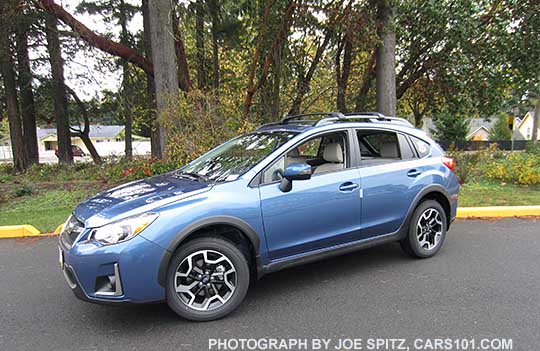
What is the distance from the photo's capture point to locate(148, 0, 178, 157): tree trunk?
8.80 meters

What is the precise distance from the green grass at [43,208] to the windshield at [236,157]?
3.52m

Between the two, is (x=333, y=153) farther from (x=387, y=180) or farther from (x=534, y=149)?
(x=534, y=149)

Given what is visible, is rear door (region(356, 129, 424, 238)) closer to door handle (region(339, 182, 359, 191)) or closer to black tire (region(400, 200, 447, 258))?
door handle (region(339, 182, 359, 191))

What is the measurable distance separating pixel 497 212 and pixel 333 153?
391 centimetres

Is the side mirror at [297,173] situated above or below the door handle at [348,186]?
above

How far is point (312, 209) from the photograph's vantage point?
3.46 m

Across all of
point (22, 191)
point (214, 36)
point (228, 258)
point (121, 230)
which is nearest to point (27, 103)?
point (214, 36)

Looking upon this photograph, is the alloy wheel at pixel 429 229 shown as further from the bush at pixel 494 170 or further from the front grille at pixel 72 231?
the bush at pixel 494 170

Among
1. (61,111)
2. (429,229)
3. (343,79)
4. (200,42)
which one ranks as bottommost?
(429,229)

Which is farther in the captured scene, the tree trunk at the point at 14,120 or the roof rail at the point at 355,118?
the tree trunk at the point at 14,120

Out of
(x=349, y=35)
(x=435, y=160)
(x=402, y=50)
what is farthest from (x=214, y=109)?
(x=402, y=50)

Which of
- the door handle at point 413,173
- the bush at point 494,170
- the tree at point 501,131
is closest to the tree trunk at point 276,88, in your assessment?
the bush at point 494,170

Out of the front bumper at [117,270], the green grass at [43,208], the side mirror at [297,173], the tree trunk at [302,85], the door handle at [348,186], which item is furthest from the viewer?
the tree trunk at [302,85]

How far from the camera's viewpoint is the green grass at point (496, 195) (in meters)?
6.73
